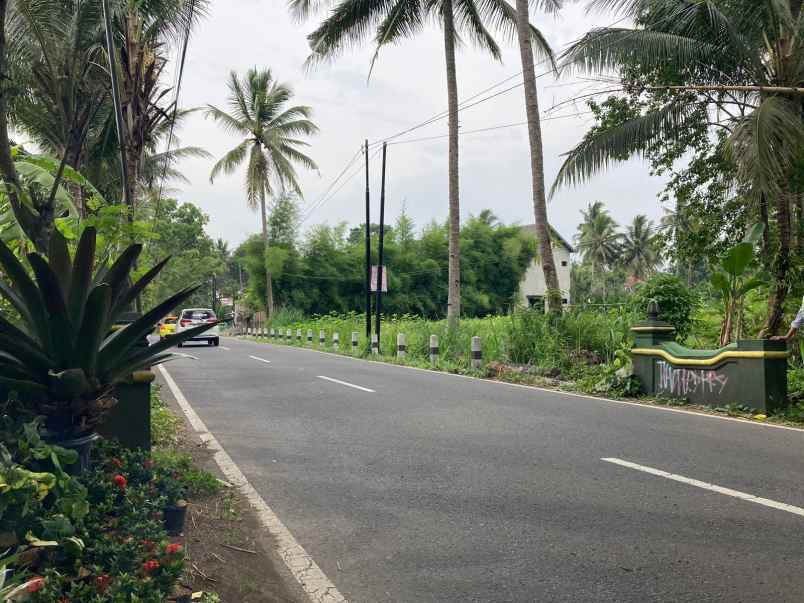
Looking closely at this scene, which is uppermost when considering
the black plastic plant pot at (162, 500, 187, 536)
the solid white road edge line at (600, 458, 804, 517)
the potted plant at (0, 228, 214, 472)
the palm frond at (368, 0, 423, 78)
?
the palm frond at (368, 0, 423, 78)

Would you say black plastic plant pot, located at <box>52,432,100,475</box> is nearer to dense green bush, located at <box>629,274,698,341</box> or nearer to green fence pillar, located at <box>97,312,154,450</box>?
green fence pillar, located at <box>97,312,154,450</box>

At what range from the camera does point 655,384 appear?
10734 mm

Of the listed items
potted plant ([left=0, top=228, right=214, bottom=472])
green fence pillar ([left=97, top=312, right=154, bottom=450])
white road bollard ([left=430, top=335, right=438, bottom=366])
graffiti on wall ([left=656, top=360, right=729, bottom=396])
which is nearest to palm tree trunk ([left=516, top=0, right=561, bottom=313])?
white road bollard ([left=430, top=335, right=438, bottom=366])

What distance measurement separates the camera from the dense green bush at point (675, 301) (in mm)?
13711

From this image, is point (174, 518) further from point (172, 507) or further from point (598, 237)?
point (598, 237)

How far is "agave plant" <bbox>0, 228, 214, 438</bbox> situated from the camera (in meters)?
3.61

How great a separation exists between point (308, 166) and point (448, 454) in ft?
111

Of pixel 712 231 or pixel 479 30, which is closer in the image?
pixel 712 231

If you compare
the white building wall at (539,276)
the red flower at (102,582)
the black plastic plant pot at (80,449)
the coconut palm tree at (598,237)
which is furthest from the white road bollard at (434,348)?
the coconut palm tree at (598,237)

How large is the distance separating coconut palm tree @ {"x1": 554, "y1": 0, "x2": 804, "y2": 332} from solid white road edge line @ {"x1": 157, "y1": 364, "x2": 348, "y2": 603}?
8199mm

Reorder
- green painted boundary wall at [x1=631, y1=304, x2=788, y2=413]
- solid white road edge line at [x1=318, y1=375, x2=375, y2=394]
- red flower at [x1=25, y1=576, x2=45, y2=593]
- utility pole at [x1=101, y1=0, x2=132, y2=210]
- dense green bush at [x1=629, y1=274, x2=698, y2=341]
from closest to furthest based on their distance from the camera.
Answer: red flower at [x1=25, y1=576, x2=45, y2=593], utility pole at [x1=101, y1=0, x2=132, y2=210], green painted boundary wall at [x1=631, y1=304, x2=788, y2=413], solid white road edge line at [x1=318, y1=375, x2=375, y2=394], dense green bush at [x1=629, y1=274, x2=698, y2=341]

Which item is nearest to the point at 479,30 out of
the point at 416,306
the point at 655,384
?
the point at 655,384

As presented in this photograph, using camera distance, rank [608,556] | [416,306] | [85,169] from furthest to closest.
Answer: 1. [416,306]
2. [85,169]
3. [608,556]

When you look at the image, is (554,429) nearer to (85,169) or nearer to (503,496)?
(503,496)
